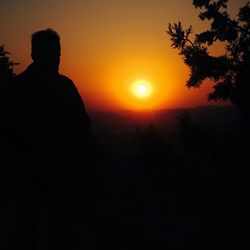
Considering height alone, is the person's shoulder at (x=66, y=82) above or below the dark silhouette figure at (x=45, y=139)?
above

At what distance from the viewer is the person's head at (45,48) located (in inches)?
103

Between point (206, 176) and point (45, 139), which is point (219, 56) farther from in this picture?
point (45, 139)

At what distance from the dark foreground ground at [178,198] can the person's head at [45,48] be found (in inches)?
175

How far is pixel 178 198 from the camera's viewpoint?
99.8ft

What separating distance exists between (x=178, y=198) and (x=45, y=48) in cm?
2913

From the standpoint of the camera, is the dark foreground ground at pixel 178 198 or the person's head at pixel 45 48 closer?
the person's head at pixel 45 48

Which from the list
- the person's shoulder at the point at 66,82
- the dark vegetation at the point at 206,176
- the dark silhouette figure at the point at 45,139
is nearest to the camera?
the dark silhouette figure at the point at 45,139

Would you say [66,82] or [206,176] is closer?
[66,82]

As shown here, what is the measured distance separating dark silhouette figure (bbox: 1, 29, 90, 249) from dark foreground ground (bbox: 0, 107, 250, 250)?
12.6 feet

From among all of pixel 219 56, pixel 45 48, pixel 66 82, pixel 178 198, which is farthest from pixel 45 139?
pixel 178 198

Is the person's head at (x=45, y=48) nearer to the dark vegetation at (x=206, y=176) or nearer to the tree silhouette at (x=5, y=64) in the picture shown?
the dark vegetation at (x=206, y=176)

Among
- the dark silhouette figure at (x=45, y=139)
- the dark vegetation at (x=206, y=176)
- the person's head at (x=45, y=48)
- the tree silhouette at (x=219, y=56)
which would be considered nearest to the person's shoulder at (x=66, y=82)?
the dark silhouette figure at (x=45, y=139)

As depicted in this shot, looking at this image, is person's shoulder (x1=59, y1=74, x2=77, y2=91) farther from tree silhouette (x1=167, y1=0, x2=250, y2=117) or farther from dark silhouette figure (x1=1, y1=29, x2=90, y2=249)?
tree silhouette (x1=167, y1=0, x2=250, y2=117)

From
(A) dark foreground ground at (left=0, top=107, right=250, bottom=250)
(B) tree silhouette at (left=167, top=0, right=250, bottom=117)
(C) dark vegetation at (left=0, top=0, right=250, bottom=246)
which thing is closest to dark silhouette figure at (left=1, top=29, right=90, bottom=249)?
(A) dark foreground ground at (left=0, top=107, right=250, bottom=250)
